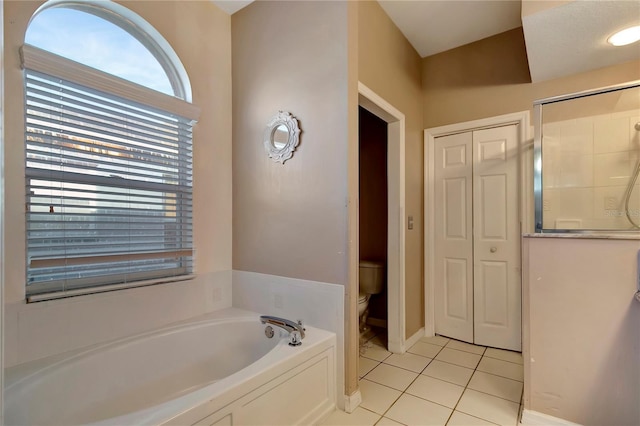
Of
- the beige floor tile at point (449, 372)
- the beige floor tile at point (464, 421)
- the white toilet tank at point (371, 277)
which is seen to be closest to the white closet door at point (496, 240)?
the beige floor tile at point (449, 372)

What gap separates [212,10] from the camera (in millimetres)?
2383

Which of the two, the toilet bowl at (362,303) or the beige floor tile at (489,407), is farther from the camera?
the toilet bowl at (362,303)

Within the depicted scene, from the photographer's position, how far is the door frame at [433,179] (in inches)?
101

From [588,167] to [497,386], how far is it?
156cm

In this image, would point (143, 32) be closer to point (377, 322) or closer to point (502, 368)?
point (377, 322)

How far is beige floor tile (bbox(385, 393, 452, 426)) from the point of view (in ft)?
5.75

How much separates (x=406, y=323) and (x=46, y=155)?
2.72 metres

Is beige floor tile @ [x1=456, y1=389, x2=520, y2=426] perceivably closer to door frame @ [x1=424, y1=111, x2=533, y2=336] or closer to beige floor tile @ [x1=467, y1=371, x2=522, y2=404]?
beige floor tile @ [x1=467, y1=371, x2=522, y2=404]

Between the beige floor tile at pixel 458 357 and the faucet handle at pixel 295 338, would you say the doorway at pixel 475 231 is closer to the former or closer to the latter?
the beige floor tile at pixel 458 357

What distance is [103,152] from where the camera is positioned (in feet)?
5.91

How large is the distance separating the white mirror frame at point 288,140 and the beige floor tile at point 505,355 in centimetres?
231

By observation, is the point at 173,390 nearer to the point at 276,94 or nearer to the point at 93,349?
the point at 93,349

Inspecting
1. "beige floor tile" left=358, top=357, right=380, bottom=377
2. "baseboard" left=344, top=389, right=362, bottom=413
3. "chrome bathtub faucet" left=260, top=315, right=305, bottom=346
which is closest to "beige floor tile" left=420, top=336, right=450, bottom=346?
"beige floor tile" left=358, top=357, right=380, bottom=377

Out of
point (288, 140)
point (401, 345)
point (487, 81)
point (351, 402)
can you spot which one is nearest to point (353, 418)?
point (351, 402)
